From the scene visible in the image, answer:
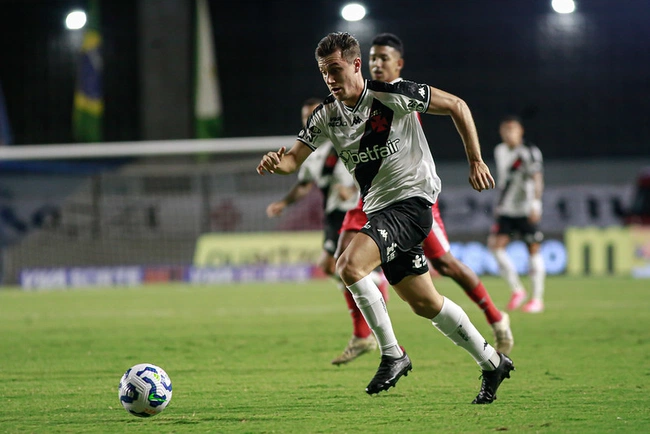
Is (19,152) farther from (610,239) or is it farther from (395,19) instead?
(395,19)

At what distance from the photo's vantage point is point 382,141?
4977 millimetres

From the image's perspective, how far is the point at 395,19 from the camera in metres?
29.0

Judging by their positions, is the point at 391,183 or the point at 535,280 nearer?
the point at 391,183

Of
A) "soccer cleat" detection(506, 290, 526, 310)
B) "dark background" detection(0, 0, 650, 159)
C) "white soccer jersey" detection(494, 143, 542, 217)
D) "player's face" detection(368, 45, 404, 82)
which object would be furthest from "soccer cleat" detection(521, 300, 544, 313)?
"dark background" detection(0, 0, 650, 159)

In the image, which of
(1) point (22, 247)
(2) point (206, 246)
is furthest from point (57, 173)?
(2) point (206, 246)

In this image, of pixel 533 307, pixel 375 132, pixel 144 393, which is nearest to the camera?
pixel 144 393

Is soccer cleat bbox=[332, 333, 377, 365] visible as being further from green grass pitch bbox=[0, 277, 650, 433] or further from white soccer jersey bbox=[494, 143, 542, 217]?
white soccer jersey bbox=[494, 143, 542, 217]

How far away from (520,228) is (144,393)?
7.52 m

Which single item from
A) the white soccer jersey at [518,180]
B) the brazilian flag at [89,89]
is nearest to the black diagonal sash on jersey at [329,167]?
the white soccer jersey at [518,180]

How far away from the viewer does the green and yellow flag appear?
80.0 feet

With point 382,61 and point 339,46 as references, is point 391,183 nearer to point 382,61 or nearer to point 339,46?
point 339,46

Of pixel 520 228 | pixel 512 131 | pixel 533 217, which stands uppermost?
pixel 512 131

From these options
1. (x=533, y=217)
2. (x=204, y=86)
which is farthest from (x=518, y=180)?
(x=204, y=86)

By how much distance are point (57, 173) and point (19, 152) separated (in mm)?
7862
